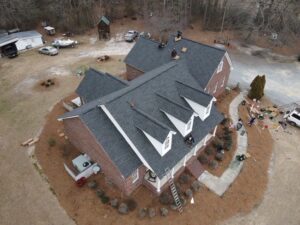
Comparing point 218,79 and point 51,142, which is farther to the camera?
point 218,79

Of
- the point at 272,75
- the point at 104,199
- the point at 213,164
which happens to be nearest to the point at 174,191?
the point at 213,164

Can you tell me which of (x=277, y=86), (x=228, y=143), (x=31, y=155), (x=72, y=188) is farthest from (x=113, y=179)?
(x=277, y=86)

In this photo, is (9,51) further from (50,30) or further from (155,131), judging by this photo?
(155,131)

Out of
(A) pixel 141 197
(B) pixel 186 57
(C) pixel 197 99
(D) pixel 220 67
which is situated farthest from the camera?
(B) pixel 186 57

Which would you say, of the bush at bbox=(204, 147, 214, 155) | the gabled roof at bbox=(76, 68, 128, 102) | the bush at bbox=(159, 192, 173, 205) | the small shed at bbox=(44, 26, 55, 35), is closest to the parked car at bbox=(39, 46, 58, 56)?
the small shed at bbox=(44, 26, 55, 35)

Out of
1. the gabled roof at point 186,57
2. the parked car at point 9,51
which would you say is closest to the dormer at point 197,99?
the gabled roof at point 186,57

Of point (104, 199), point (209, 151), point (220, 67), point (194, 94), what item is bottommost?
point (104, 199)

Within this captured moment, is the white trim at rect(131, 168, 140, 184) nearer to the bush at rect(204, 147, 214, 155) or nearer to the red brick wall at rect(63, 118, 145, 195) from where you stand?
the red brick wall at rect(63, 118, 145, 195)

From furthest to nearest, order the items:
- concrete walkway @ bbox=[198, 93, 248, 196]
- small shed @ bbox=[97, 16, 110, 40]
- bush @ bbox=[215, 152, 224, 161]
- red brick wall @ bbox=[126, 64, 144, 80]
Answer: small shed @ bbox=[97, 16, 110, 40] < red brick wall @ bbox=[126, 64, 144, 80] < bush @ bbox=[215, 152, 224, 161] < concrete walkway @ bbox=[198, 93, 248, 196]
